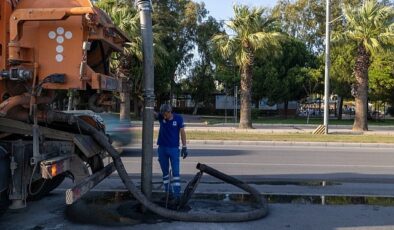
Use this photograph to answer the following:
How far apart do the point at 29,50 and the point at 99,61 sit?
1077mm

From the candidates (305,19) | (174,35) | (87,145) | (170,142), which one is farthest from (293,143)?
(305,19)

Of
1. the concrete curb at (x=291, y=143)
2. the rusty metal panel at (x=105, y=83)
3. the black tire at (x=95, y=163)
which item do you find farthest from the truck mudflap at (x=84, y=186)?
the concrete curb at (x=291, y=143)

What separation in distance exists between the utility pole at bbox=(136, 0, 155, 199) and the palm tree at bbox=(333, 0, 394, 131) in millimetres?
24788

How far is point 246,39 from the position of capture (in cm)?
3075

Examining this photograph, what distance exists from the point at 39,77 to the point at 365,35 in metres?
27.6

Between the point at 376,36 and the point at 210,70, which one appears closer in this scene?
the point at 376,36

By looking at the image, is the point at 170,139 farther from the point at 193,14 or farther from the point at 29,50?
the point at 193,14

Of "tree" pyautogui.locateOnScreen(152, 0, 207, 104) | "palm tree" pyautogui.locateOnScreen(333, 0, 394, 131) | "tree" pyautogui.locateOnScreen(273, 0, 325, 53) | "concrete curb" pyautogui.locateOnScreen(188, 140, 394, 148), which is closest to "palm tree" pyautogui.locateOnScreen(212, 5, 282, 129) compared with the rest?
"palm tree" pyautogui.locateOnScreen(333, 0, 394, 131)

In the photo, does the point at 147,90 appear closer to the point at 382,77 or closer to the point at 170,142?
the point at 170,142

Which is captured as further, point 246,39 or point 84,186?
point 246,39

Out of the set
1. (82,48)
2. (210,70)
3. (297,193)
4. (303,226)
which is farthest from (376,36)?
(210,70)

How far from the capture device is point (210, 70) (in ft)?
199

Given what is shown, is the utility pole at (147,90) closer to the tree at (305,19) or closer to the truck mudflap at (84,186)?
the truck mudflap at (84,186)

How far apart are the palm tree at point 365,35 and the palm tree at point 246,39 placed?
171 inches
